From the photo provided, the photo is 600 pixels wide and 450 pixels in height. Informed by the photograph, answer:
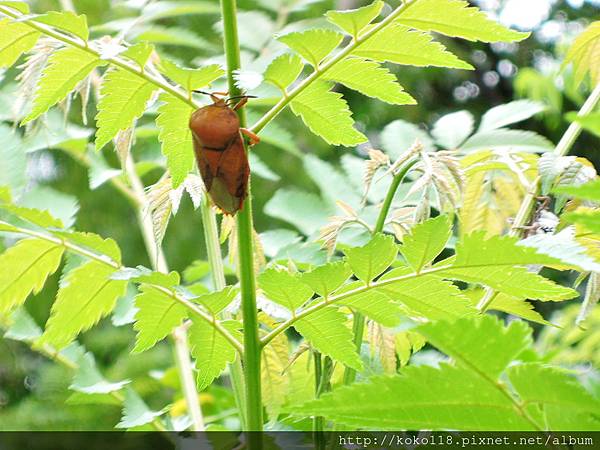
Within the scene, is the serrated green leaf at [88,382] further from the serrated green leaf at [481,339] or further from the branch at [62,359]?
the serrated green leaf at [481,339]

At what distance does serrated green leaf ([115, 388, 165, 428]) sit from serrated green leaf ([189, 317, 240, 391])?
0.52ft

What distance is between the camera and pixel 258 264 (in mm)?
624

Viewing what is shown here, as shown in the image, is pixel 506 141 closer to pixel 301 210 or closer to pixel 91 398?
pixel 301 210

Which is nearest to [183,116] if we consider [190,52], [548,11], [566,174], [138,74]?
[138,74]

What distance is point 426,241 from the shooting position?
47 cm

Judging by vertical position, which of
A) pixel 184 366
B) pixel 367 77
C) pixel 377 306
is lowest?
pixel 184 366

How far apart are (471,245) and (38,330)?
0.51 m

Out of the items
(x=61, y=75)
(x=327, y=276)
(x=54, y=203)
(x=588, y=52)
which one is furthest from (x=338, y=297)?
(x=54, y=203)

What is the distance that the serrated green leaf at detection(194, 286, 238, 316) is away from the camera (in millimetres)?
484

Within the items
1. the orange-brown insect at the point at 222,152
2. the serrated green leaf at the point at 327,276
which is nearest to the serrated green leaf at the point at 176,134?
the orange-brown insect at the point at 222,152

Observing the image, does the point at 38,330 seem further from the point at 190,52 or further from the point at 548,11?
the point at 548,11

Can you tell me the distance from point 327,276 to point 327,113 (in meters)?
0.11

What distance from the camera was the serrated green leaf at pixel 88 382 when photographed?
718 millimetres

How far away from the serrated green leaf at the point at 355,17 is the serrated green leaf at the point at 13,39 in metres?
0.20
